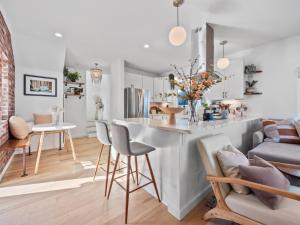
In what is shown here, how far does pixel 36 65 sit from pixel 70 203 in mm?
3472

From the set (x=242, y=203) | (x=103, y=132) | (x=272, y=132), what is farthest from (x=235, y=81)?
(x=103, y=132)

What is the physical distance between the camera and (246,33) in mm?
3262

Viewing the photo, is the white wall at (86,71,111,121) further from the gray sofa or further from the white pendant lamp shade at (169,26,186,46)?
the gray sofa

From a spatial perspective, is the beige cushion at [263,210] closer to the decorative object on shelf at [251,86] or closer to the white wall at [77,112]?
the decorative object on shelf at [251,86]

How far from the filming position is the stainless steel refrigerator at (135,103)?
200 inches

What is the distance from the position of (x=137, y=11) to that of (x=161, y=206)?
2.84m

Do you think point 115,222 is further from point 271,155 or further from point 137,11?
point 137,11

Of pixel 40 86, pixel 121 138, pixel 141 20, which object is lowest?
pixel 121 138

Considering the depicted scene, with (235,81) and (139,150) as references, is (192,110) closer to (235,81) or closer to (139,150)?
(139,150)

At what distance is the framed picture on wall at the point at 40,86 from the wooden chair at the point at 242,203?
13.3ft

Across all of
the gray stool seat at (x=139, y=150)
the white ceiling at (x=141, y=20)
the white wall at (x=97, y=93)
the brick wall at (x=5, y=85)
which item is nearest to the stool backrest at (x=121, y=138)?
the gray stool seat at (x=139, y=150)

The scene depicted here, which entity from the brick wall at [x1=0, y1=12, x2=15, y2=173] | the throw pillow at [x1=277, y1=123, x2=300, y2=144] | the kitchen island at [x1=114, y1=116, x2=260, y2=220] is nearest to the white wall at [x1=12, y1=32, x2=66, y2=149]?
the brick wall at [x1=0, y1=12, x2=15, y2=173]

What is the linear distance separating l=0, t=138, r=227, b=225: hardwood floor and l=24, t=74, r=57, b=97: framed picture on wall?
189 centimetres

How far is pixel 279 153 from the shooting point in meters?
2.12
